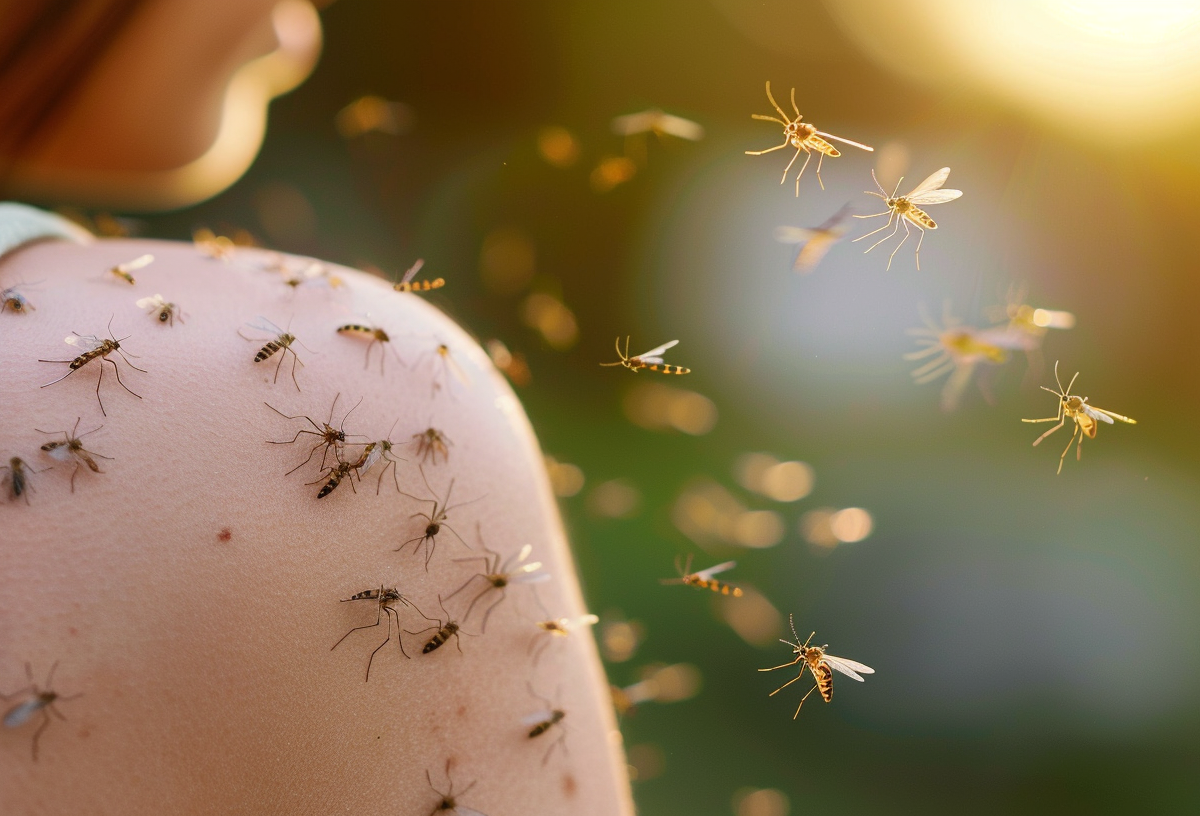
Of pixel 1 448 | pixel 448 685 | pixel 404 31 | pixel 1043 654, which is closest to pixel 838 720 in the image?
pixel 1043 654

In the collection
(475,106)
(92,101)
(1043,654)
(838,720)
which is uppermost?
(475,106)

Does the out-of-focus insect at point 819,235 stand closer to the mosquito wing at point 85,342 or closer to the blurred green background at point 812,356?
the blurred green background at point 812,356

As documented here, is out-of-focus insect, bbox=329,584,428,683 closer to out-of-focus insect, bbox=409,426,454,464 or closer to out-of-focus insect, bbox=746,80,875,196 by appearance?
out-of-focus insect, bbox=409,426,454,464

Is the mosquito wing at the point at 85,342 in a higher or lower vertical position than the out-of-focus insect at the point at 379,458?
higher

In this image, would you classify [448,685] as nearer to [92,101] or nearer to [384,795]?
[384,795]

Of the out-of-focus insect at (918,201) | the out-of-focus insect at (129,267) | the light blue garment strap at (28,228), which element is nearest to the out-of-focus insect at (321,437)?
the out-of-focus insect at (129,267)

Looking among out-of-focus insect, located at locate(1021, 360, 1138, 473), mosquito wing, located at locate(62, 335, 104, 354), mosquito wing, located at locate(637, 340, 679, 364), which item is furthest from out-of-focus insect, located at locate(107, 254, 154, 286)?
out-of-focus insect, located at locate(1021, 360, 1138, 473)
